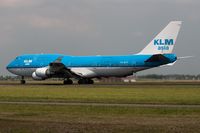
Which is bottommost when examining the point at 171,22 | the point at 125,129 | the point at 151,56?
the point at 125,129

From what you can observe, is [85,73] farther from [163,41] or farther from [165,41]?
[165,41]

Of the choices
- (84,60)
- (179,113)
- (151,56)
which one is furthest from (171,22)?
(179,113)

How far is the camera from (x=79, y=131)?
15.1 meters

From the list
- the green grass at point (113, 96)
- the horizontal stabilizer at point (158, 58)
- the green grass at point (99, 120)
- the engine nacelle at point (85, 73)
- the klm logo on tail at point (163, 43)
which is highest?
the klm logo on tail at point (163, 43)

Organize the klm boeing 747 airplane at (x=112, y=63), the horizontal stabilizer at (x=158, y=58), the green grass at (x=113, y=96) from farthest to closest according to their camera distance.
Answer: the klm boeing 747 airplane at (x=112, y=63) < the horizontal stabilizer at (x=158, y=58) < the green grass at (x=113, y=96)

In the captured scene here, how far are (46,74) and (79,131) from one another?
51.3 m

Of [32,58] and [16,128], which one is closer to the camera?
[16,128]

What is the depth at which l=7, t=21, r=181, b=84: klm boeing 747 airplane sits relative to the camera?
63.6 metres

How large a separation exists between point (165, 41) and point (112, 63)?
8.31m

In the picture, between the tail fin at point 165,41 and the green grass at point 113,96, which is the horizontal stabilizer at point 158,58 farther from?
the green grass at point 113,96

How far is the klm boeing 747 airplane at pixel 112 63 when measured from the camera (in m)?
63.6

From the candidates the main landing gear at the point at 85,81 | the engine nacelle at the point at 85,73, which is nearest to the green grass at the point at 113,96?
the engine nacelle at the point at 85,73

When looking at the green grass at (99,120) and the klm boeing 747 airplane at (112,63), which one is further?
the klm boeing 747 airplane at (112,63)

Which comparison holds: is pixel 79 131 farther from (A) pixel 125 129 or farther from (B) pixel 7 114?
(B) pixel 7 114
